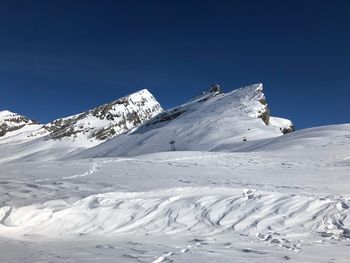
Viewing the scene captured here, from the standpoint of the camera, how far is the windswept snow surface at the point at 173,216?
31.1ft

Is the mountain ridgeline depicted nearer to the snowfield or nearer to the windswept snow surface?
the snowfield

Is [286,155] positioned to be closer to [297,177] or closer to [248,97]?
[297,177]

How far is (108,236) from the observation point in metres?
11.9

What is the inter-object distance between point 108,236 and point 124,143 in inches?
3460

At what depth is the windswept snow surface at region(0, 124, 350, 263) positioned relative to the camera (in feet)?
31.1

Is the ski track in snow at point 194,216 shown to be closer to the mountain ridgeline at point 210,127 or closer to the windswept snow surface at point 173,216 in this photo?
the windswept snow surface at point 173,216

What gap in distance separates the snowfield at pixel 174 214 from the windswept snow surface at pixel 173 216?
0.03 meters

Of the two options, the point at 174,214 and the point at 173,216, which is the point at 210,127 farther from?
the point at 173,216

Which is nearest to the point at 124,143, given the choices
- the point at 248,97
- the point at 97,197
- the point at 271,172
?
the point at 248,97

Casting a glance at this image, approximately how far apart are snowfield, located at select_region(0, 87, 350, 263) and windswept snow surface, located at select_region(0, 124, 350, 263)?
0.03 m

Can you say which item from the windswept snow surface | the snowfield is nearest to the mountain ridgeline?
the snowfield

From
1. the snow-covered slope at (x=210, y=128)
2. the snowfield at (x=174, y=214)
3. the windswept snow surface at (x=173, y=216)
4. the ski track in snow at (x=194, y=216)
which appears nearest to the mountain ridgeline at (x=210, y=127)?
the snow-covered slope at (x=210, y=128)

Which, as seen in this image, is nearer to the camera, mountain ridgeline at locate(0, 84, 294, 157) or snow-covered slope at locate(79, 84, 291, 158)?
snow-covered slope at locate(79, 84, 291, 158)

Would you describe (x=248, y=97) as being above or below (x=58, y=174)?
above
